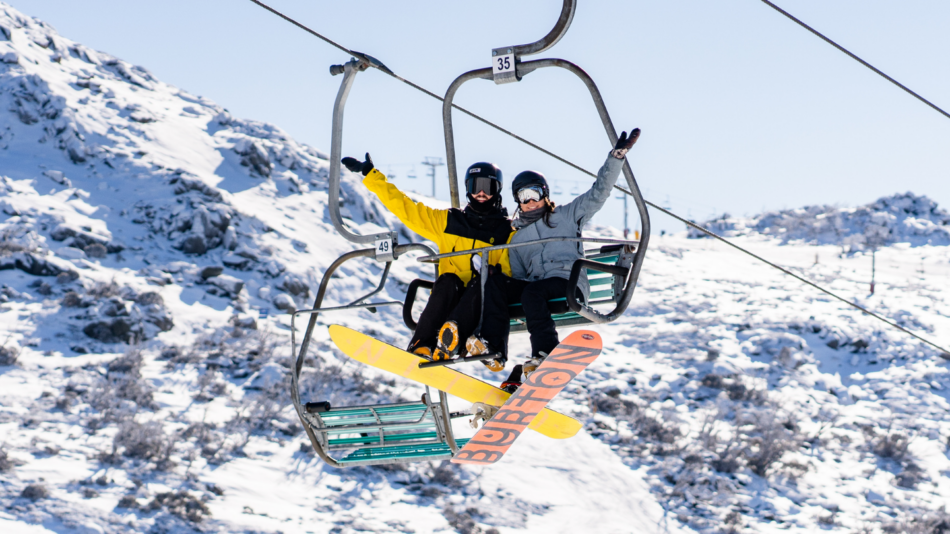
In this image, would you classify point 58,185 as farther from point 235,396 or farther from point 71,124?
point 235,396

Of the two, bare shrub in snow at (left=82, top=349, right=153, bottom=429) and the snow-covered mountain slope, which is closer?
the snow-covered mountain slope

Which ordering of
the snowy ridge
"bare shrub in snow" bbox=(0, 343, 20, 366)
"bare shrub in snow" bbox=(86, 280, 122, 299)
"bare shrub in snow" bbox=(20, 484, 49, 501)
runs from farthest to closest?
→ 1. the snowy ridge
2. "bare shrub in snow" bbox=(86, 280, 122, 299)
3. "bare shrub in snow" bbox=(0, 343, 20, 366)
4. "bare shrub in snow" bbox=(20, 484, 49, 501)

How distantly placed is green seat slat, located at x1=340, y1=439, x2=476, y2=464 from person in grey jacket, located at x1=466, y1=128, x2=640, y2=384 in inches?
28.7

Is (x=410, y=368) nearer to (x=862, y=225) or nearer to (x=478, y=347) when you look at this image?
(x=478, y=347)

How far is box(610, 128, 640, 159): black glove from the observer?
17.2 ft

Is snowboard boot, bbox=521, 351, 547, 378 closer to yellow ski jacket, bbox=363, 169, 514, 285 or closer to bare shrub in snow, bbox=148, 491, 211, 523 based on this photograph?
yellow ski jacket, bbox=363, 169, 514, 285

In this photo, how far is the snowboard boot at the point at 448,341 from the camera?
5.70 m

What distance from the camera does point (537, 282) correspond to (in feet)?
19.2

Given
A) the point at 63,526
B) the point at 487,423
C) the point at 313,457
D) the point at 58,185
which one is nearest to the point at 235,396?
the point at 313,457

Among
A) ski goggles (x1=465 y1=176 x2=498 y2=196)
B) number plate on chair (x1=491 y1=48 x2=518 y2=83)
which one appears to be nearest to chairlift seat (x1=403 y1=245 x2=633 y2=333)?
ski goggles (x1=465 y1=176 x2=498 y2=196)

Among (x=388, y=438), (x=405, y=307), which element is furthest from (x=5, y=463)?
(x=405, y=307)

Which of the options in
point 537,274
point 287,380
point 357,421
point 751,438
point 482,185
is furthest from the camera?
point 751,438

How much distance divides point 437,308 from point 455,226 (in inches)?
21.5

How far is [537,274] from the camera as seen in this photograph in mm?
6000
